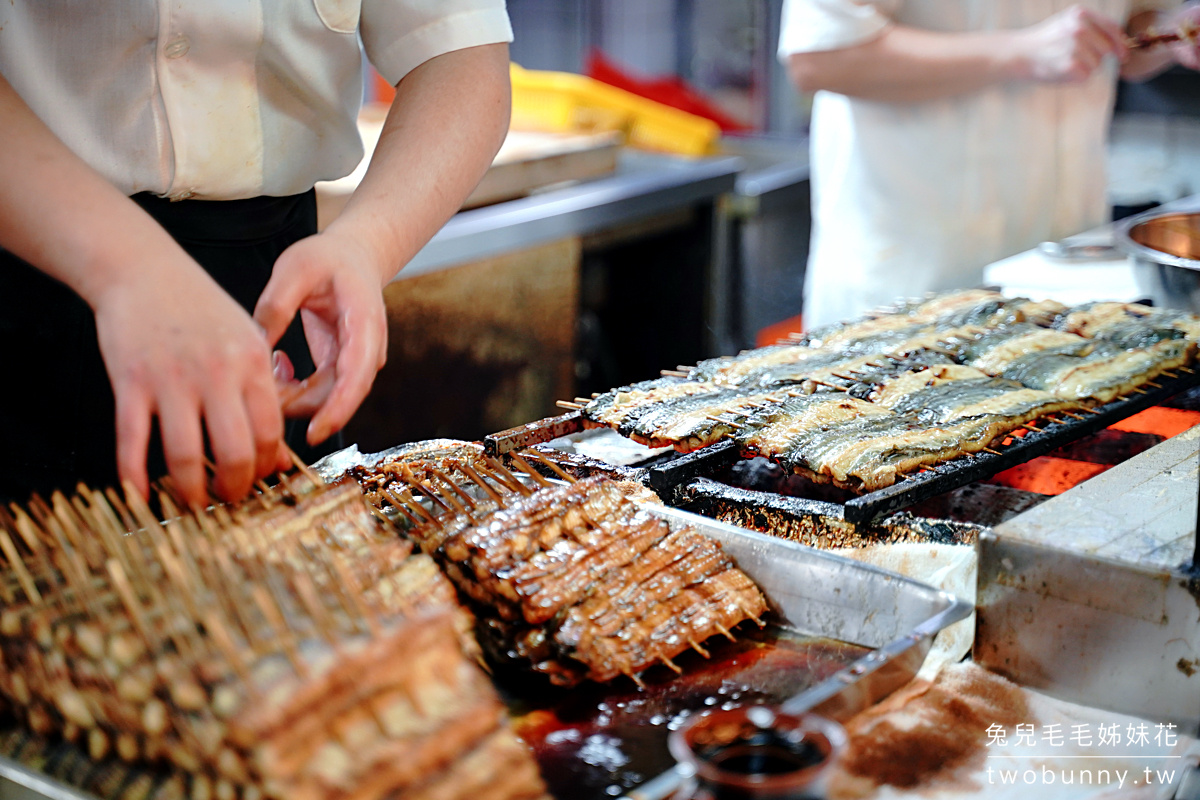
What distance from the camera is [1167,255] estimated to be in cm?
350

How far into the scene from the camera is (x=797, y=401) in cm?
304

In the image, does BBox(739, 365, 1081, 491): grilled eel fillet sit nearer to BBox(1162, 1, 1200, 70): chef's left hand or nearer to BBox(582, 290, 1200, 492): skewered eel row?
BBox(582, 290, 1200, 492): skewered eel row

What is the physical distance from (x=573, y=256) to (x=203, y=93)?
357 centimetres

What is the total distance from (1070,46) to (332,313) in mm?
3591

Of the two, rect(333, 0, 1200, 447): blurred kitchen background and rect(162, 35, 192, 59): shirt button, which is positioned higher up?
rect(162, 35, 192, 59): shirt button

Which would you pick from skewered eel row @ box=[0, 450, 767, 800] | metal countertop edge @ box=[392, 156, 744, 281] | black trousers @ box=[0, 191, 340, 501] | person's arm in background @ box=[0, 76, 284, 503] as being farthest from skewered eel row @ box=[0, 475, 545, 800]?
metal countertop edge @ box=[392, 156, 744, 281]

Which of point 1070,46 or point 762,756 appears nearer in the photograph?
point 762,756

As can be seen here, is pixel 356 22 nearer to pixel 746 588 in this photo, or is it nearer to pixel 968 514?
pixel 746 588

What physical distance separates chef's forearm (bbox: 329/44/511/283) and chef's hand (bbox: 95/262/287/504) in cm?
47

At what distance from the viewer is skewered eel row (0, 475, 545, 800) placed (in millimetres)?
1292

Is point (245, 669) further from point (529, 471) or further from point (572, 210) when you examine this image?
point (572, 210)

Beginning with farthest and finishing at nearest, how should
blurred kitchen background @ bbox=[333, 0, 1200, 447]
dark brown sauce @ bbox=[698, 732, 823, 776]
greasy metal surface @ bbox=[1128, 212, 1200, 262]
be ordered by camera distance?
blurred kitchen background @ bbox=[333, 0, 1200, 447] → greasy metal surface @ bbox=[1128, 212, 1200, 262] → dark brown sauce @ bbox=[698, 732, 823, 776]

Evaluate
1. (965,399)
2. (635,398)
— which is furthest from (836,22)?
(635,398)

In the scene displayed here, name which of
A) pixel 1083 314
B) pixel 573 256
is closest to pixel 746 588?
pixel 1083 314
